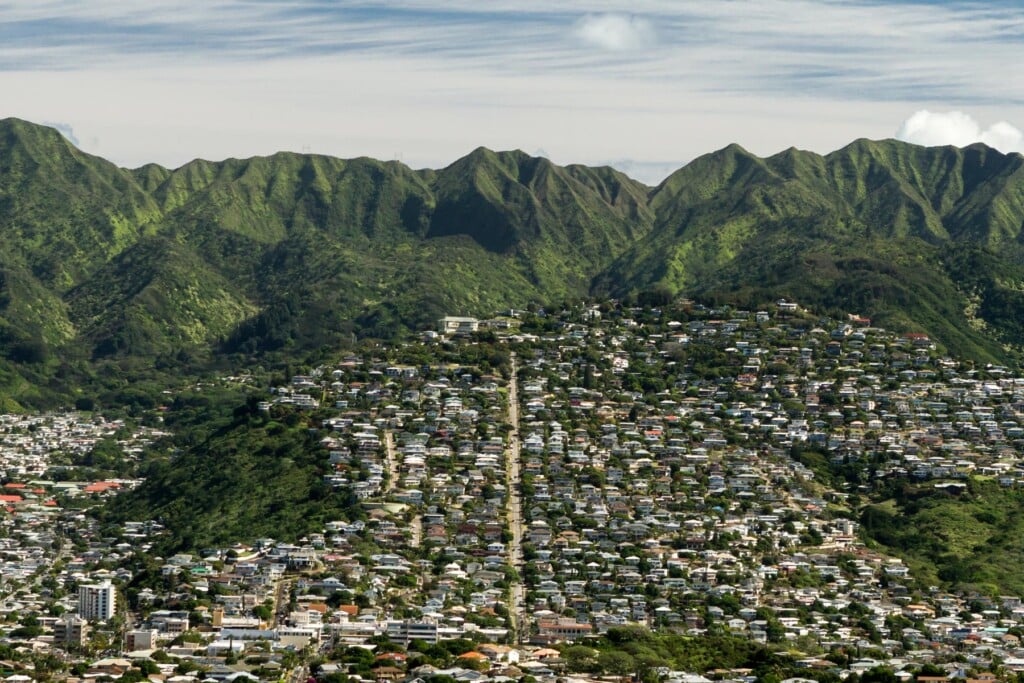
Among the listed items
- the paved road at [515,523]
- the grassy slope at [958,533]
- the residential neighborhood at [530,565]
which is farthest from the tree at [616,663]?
the grassy slope at [958,533]

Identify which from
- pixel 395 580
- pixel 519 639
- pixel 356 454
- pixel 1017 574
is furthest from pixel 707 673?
pixel 356 454

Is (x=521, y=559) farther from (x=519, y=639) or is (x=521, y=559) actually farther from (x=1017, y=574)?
(x=1017, y=574)

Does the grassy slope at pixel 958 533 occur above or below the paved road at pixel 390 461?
below

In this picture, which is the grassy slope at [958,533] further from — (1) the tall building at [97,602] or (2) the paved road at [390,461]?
(1) the tall building at [97,602]

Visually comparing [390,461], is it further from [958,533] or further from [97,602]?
[958,533]

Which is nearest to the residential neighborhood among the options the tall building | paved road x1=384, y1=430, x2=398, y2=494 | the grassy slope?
the tall building

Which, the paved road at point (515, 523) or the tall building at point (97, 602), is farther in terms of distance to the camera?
the tall building at point (97, 602)

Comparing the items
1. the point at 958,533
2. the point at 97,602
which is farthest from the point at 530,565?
the point at 958,533
